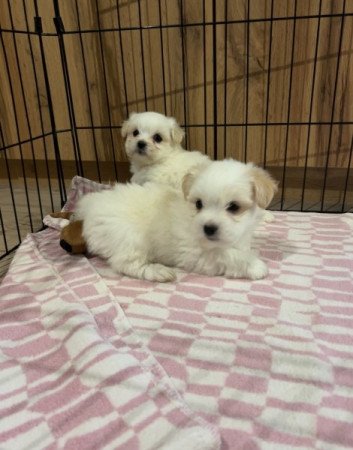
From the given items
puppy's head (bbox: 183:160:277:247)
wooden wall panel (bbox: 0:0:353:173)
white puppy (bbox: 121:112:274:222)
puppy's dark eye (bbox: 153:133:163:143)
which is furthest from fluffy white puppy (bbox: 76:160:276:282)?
wooden wall panel (bbox: 0:0:353:173)

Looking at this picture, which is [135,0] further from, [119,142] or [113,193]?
[113,193]

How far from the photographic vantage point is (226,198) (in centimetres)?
142

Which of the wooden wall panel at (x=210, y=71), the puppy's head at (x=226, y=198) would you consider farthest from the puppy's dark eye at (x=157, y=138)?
the puppy's head at (x=226, y=198)

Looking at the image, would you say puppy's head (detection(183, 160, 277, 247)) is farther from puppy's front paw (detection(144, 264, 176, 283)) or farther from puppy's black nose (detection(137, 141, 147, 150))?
puppy's black nose (detection(137, 141, 147, 150))

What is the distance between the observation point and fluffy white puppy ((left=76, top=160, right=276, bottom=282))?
143cm

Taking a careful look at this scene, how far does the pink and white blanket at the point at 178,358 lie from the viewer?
945 millimetres

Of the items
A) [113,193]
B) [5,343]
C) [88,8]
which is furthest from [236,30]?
[5,343]

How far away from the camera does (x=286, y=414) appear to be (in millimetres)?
990

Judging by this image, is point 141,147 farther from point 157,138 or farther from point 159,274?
point 159,274

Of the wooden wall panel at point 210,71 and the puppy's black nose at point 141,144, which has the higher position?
the wooden wall panel at point 210,71

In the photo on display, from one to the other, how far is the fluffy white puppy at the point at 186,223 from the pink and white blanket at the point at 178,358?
0.07 meters

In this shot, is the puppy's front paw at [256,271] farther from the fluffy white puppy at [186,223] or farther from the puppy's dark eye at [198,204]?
the puppy's dark eye at [198,204]

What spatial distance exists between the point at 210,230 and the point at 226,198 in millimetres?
133

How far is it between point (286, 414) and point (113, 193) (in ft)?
3.80
